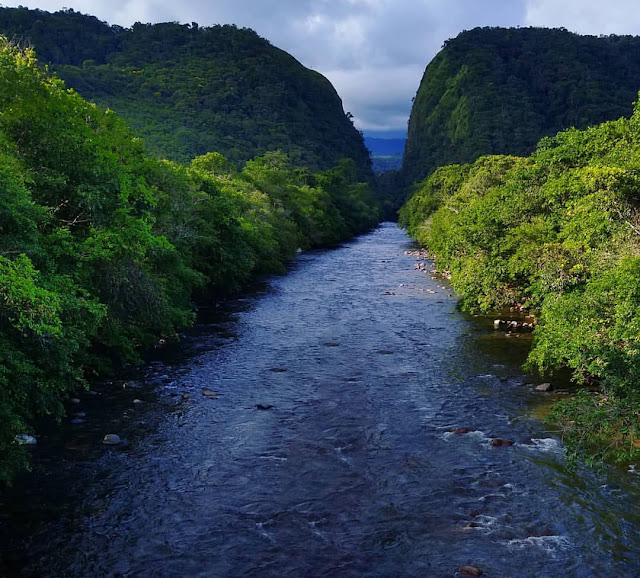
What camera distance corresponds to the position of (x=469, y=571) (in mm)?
11797

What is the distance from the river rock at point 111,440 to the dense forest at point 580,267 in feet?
42.6

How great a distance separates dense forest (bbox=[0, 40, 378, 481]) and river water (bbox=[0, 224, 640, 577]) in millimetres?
2040

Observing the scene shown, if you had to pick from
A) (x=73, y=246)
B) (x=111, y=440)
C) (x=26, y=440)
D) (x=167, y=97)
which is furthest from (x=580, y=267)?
(x=167, y=97)

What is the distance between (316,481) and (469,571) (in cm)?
502

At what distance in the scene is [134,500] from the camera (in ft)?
48.0

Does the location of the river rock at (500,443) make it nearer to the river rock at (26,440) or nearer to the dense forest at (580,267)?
the dense forest at (580,267)

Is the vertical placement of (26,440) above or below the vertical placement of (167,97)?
below

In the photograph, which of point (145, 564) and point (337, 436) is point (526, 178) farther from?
point (145, 564)

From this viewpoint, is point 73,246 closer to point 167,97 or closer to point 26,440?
point 26,440

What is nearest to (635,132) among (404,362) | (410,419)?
(404,362)

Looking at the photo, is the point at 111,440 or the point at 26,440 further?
the point at 111,440

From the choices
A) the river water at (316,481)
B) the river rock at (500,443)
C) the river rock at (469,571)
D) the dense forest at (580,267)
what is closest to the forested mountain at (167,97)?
the dense forest at (580,267)

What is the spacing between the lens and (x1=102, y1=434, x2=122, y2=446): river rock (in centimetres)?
1773

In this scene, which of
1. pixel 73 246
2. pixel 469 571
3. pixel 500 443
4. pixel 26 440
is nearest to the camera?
pixel 469 571
